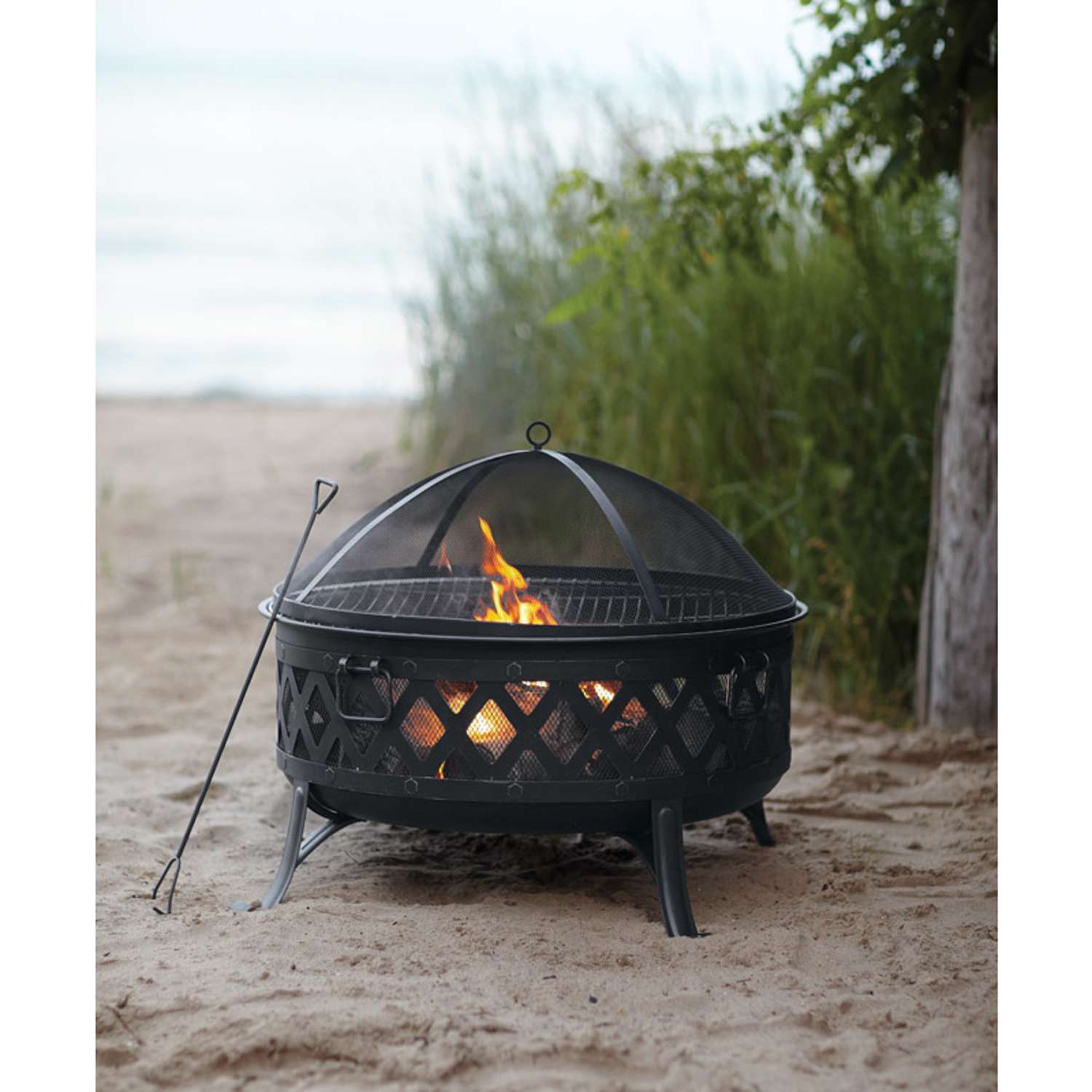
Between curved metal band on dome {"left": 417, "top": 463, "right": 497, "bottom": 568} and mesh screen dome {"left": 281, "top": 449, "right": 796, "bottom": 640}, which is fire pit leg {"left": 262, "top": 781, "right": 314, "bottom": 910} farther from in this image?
curved metal band on dome {"left": 417, "top": 463, "right": 497, "bottom": 568}

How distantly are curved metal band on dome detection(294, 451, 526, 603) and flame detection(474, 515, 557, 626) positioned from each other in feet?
0.41

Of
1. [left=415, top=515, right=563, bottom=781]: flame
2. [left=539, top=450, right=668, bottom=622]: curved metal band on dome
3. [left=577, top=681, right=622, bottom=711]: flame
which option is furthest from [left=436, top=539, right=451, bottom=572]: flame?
[left=577, top=681, right=622, bottom=711]: flame

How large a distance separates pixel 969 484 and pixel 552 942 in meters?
2.28

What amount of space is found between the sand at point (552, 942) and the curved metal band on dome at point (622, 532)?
2.07ft

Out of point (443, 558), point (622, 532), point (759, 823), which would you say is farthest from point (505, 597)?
point (759, 823)

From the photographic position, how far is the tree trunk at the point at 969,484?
13.4ft

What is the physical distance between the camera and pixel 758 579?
9.68ft

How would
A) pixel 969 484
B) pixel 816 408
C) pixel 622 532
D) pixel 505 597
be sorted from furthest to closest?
pixel 816 408, pixel 969 484, pixel 505 597, pixel 622 532

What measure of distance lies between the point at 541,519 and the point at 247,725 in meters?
1.28

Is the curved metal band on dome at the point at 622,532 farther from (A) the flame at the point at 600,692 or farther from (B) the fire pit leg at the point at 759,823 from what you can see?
(B) the fire pit leg at the point at 759,823

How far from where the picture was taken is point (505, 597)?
2.88 metres

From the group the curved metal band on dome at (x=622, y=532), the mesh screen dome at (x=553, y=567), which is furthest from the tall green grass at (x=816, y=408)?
the curved metal band on dome at (x=622, y=532)

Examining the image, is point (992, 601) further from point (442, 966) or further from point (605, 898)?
point (442, 966)

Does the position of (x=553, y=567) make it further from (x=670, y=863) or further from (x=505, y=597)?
(x=670, y=863)
